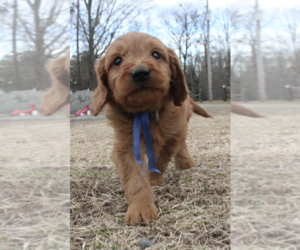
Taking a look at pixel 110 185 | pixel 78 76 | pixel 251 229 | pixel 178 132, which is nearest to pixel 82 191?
pixel 110 185

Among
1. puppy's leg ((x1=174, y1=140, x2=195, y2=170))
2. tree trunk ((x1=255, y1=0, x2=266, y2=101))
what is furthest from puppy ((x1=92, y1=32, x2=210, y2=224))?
tree trunk ((x1=255, y1=0, x2=266, y2=101))

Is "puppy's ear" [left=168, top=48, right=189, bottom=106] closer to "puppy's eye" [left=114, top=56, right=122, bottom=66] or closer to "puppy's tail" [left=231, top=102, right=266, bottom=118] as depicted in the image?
"puppy's eye" [left=114, top=56, right=122, bottom=66]

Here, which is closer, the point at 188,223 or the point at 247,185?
the point at 247,185

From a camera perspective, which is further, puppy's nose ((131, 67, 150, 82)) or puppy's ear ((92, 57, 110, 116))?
puppy's ear ((92, 57, 110, 116))

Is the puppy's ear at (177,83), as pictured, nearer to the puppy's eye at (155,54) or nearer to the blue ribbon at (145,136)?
the puppy's eye at (155,54)

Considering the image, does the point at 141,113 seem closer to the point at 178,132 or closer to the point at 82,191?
the point at 178,132

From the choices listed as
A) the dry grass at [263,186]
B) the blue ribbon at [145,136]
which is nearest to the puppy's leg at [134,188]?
the blue ribbon at [145,136]

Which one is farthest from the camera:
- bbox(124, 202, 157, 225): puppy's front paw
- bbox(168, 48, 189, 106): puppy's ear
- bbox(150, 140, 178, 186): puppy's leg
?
bbox(150, 140, 178, 186): puppy's leg

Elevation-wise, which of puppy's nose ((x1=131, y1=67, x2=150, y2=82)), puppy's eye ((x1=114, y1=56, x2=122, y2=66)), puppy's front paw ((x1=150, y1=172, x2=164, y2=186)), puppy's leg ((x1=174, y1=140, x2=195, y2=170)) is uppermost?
puppy's eye ((x1=114, y1=56, x2=122, y2=66))
